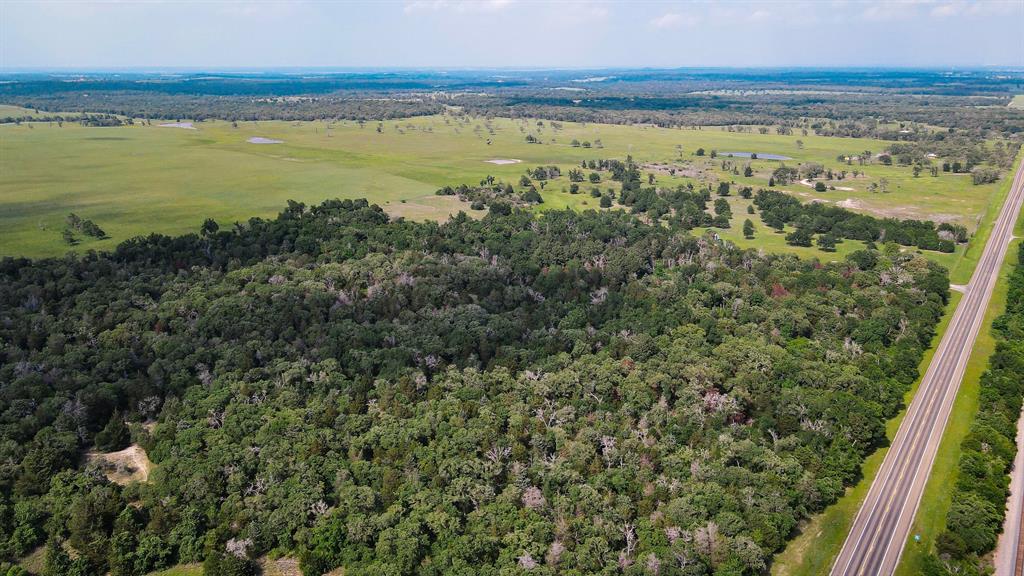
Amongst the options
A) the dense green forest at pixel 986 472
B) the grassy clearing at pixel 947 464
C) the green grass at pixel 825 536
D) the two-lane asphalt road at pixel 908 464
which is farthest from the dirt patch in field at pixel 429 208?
the dense green forest at pixel 986 472

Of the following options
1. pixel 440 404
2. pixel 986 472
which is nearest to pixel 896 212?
pixel 986 472

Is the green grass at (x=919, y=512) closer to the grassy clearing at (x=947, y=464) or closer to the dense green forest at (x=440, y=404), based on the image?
the grassy clearing at (x=947, y=464)

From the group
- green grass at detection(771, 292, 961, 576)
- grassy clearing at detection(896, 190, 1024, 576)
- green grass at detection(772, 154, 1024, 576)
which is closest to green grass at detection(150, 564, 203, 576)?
green grass at detection(771, 292, 961, 576)

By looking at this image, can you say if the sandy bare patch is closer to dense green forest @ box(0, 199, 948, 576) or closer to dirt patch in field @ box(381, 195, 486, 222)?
dense green forest @ box(0, 199, 948, 576)

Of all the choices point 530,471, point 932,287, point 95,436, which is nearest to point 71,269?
point 95,436

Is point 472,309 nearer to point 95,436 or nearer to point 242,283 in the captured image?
point 242,283
